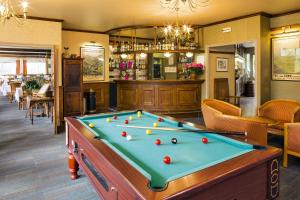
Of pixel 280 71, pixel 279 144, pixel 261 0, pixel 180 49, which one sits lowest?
pixel 279 144

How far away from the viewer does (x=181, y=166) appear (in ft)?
Result: 5.24

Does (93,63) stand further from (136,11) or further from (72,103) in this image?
(136,11)

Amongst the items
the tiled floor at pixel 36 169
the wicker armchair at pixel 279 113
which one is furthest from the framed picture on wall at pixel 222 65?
the tiled floor at pixel 36 169

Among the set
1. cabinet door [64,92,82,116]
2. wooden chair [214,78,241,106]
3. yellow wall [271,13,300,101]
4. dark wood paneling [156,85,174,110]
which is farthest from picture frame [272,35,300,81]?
cabinet door [64,92,82,116]

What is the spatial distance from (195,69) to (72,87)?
388cm

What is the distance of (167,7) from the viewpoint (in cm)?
562

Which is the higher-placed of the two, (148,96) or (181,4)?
(181,4)

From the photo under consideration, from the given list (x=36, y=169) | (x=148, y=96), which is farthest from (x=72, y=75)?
(x=36, y=169)

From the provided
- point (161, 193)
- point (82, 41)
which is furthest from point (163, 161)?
point (82, 41)

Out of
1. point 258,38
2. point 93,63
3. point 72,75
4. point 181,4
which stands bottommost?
point 72,75

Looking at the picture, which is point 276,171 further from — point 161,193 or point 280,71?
point 280,71

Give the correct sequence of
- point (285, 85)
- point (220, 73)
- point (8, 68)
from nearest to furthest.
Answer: point (285, 85) → point (220, 73) → point (8, 68)

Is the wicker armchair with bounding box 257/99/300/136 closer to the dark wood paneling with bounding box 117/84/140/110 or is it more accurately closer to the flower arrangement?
the flower arrangement

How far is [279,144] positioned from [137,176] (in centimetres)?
→ 417
